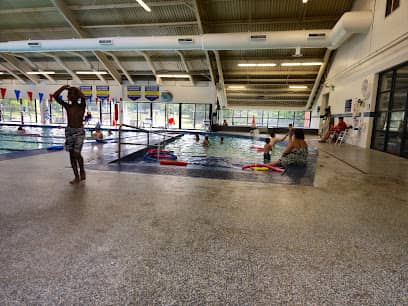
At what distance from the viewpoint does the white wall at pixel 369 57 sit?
6398mm

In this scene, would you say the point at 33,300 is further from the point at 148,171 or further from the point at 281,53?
the point at 281,53

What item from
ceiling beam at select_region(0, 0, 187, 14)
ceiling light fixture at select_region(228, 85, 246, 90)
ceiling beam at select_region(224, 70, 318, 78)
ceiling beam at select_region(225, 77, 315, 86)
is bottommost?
ceiling light fixture at select_region(228, 85, 246, 90)

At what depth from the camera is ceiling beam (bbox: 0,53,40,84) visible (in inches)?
640

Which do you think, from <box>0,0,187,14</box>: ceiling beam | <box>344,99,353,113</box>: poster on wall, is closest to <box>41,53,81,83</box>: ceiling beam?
<box>0,0,187,14</box>: ceiling beam

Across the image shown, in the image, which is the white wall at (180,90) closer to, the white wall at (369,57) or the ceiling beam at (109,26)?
the ceiling beam at (109,26)

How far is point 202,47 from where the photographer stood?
9.52m

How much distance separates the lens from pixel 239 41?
891cm

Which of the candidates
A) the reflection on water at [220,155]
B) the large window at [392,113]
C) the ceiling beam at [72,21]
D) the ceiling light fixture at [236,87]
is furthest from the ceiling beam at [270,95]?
the large window at [392,113]

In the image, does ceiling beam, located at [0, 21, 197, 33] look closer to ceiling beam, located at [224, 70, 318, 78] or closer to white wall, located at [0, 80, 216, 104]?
white wall, located at [0, 80, 216, 104]

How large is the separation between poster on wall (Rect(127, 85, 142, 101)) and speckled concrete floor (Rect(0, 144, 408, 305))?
15.9 metres

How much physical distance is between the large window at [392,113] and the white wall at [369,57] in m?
0.21

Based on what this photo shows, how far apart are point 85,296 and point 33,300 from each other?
0.24m

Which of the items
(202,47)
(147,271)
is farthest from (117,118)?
(147,271)

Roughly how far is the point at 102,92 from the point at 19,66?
5.81m
